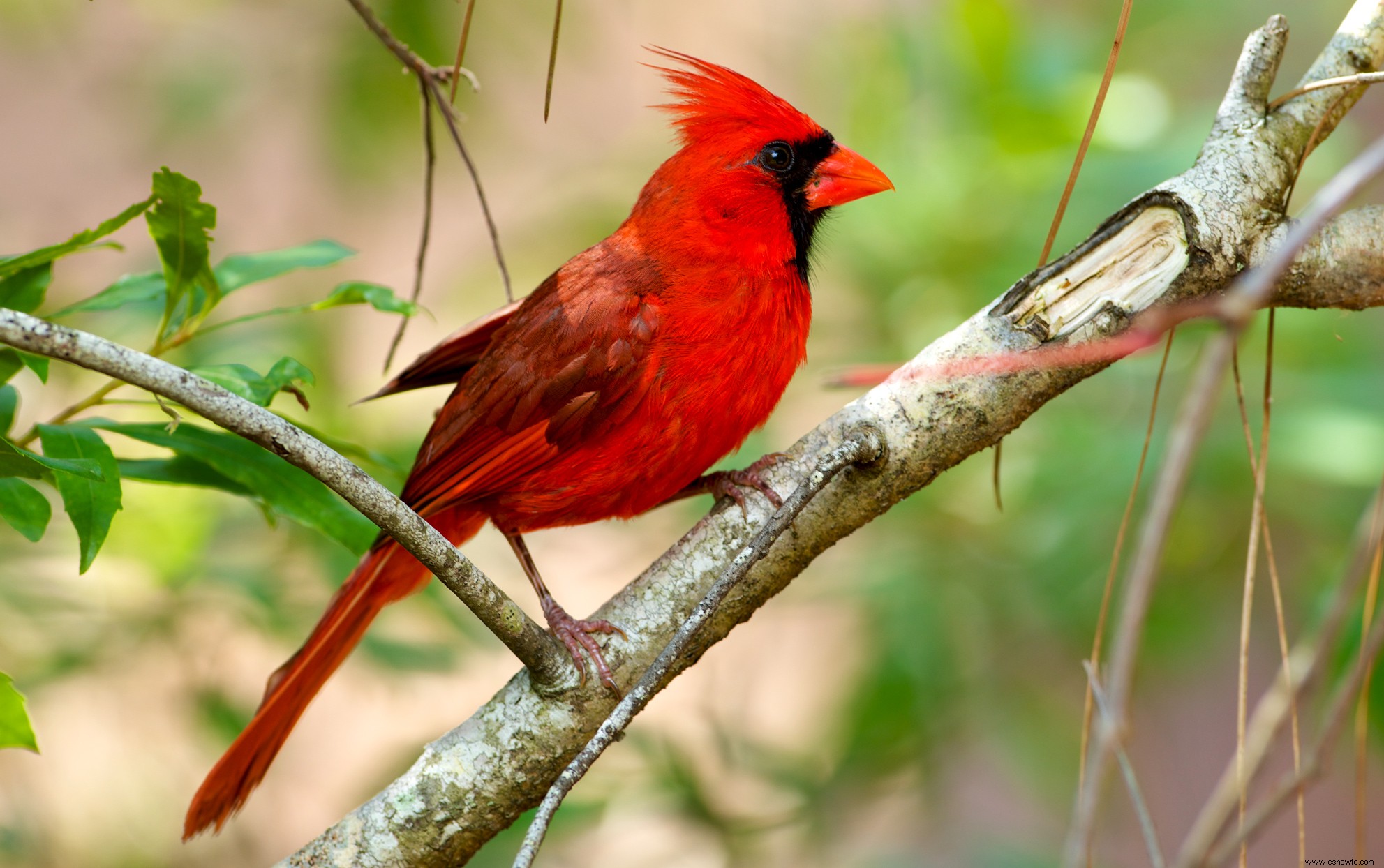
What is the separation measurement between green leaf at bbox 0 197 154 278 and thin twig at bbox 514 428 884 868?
2.51ft

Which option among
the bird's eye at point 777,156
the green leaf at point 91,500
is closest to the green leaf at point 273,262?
the green leaf at point 91,500

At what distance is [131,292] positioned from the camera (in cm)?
165

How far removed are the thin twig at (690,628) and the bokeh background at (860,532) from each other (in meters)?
1.01

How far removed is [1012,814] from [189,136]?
12.8ft

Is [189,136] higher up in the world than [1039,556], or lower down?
higher up

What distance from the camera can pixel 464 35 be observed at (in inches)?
51.6

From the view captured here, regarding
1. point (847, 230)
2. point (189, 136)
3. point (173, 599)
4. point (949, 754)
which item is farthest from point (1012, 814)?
point (189, 136)

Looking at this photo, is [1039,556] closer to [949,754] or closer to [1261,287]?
[949,754]

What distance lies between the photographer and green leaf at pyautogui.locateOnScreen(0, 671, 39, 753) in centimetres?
118

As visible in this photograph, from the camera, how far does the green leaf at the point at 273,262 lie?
172 cm

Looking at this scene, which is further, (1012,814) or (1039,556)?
(1012,814)

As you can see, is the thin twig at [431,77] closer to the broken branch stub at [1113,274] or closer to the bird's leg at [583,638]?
the bird's leg at [583,638]

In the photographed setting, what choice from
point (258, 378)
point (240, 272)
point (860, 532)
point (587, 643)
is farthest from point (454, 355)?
point (860, 532)

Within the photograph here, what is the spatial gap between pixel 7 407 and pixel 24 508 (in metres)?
0.24
